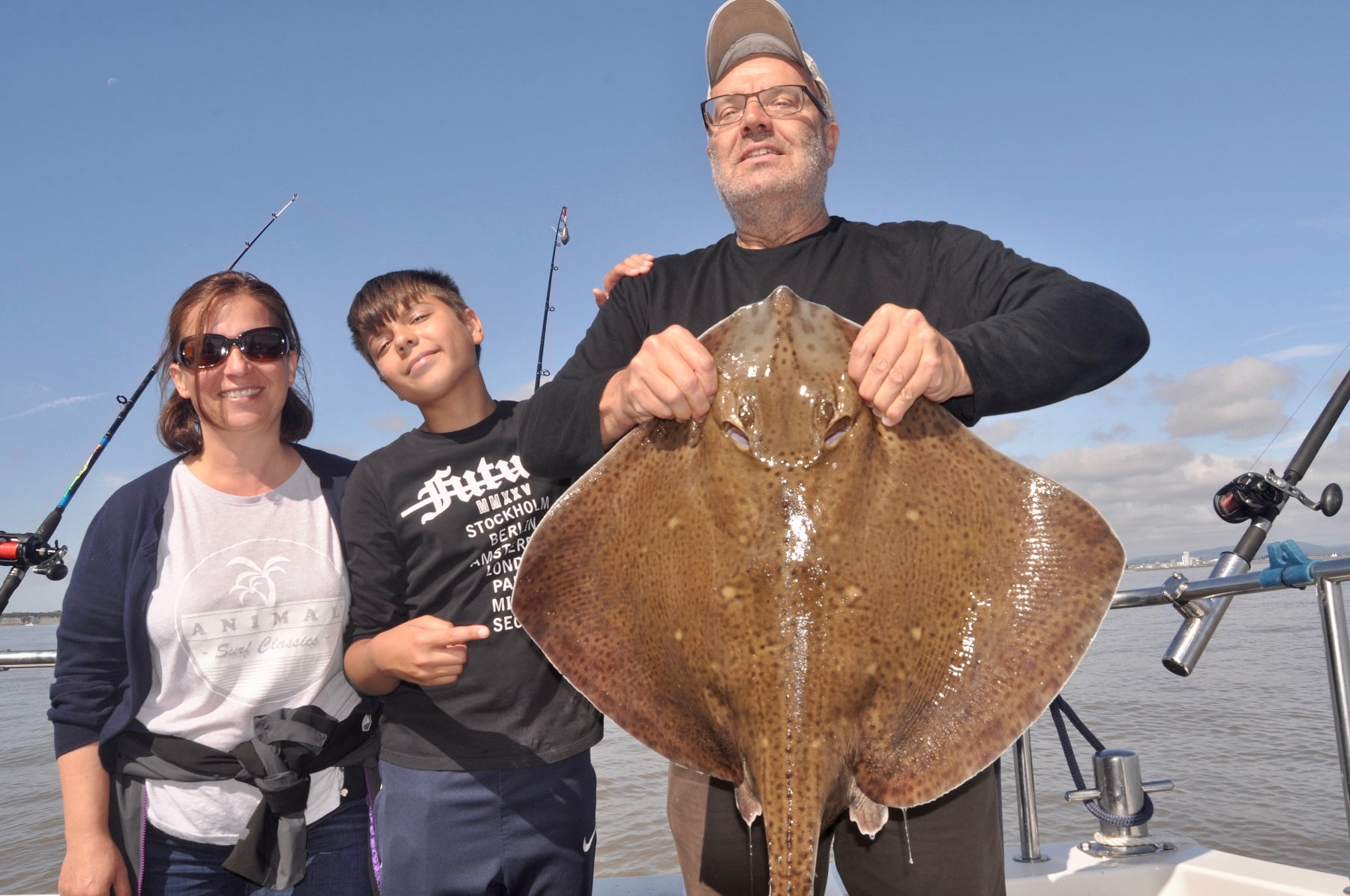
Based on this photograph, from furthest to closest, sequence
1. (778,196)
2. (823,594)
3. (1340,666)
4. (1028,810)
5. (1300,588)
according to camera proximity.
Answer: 1. (1028,810)
2. (1300,588)
3. (1340,666)
4. (778,196)
5. (823,594)

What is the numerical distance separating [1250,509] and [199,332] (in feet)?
17.8

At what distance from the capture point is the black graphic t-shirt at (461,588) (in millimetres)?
3006

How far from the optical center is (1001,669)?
190cm

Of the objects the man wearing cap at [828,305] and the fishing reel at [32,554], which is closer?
the man wearing cap at [828,305]

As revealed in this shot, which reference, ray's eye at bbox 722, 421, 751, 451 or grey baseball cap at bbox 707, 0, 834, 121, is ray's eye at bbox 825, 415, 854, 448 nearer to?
ray's eye at bbox 722, 421, 751, 451

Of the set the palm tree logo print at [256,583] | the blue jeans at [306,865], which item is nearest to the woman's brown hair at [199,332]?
the palm tree logo print at [256,583]

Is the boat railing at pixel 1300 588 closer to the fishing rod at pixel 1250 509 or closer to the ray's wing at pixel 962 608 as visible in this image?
the fishing rod at pixel 1250 509

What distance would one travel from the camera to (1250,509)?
169 inches

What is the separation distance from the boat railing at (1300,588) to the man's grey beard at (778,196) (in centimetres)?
216

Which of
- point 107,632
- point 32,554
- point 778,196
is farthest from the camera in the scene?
point 32,554

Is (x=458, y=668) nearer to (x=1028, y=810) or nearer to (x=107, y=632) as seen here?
(x=107, y=632)

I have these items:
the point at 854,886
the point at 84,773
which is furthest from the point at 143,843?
the point at 854,886

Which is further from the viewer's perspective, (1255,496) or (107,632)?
(1255,496)

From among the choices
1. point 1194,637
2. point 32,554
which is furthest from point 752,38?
point 32,554
